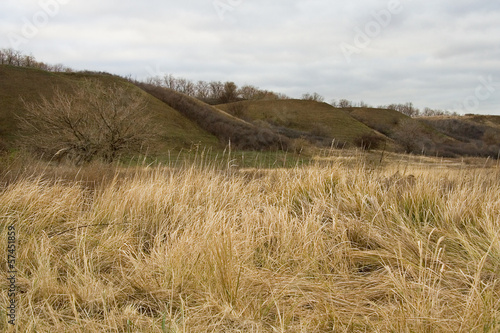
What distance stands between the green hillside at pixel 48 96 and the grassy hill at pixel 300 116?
712 inches

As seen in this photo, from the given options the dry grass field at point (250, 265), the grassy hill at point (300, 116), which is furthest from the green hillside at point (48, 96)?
the dry grass field at point (250, 265)

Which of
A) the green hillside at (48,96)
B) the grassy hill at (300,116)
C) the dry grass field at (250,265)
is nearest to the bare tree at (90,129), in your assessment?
the dry grass field at (250,265)

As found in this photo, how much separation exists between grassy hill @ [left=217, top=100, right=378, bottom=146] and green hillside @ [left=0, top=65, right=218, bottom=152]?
1808 cm

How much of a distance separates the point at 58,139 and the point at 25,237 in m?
16.6

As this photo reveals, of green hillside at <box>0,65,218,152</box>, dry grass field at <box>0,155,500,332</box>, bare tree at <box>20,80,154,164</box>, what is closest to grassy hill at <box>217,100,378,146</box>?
green hillside at <box>0,65,218,152</box>

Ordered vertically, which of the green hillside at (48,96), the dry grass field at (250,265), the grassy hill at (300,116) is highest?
the grassy hill at (300,116)

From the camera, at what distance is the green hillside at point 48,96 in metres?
37.6

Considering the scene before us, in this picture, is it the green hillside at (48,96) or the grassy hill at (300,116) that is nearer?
the green hillside at (48,96)

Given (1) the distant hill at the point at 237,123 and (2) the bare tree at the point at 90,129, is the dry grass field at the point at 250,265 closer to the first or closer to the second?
(2) the bare tree at the point at 90,129

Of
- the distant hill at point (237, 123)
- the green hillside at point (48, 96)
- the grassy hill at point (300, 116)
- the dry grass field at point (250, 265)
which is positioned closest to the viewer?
the dry grass field at point (250, 265)

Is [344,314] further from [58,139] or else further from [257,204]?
[58,139]

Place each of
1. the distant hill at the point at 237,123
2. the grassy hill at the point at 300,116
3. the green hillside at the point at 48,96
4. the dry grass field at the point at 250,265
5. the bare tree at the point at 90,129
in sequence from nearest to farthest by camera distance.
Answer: the dry grass field at the point at 250,265 → the bare tree at the point at 90,129 → the green hillside at the point at 48,96 → the distant hill at the point at 237,123 → the grassy hill at the point at 300,116

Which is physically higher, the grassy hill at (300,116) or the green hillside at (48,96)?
the grassy hill at (300,116)

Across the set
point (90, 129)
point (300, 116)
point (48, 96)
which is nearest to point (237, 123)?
point (48, 96)
